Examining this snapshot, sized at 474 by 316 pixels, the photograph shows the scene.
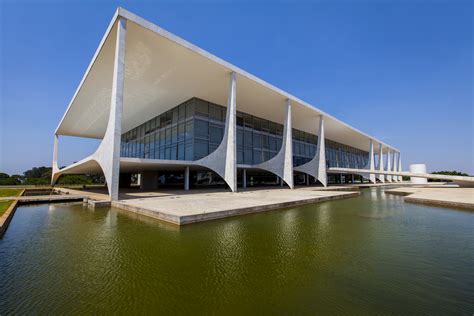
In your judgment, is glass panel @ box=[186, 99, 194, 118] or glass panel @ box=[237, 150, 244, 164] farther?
glass panel @ box=[237, 150, 244, 164]

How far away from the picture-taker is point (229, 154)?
1831 cm

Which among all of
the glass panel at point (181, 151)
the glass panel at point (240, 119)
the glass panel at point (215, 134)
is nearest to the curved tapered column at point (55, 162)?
the glass panel at point (181, 151)

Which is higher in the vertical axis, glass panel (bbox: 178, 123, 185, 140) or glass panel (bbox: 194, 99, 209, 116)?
glass panel (bbox: 194, 99, 209, 116)

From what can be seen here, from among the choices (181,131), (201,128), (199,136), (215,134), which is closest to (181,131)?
(181,131)

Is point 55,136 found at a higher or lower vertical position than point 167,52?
lower

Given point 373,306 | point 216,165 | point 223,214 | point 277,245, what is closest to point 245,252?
point 277,245

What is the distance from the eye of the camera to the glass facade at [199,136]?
22156mm

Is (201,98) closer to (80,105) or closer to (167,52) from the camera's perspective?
(167,52)

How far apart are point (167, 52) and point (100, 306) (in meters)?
16.2

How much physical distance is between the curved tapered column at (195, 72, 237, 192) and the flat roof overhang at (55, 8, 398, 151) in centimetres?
258

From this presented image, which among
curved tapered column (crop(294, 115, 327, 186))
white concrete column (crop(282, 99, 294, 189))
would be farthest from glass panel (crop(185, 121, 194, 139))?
curved tapered column (crop(294, 115, 327, 186))

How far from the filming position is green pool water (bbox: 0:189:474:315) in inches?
112

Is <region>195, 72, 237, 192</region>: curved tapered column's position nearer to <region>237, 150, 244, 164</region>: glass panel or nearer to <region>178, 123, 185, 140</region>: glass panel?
<region>178, 123, 185, 140</region>: glass panel

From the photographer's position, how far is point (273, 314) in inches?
103
